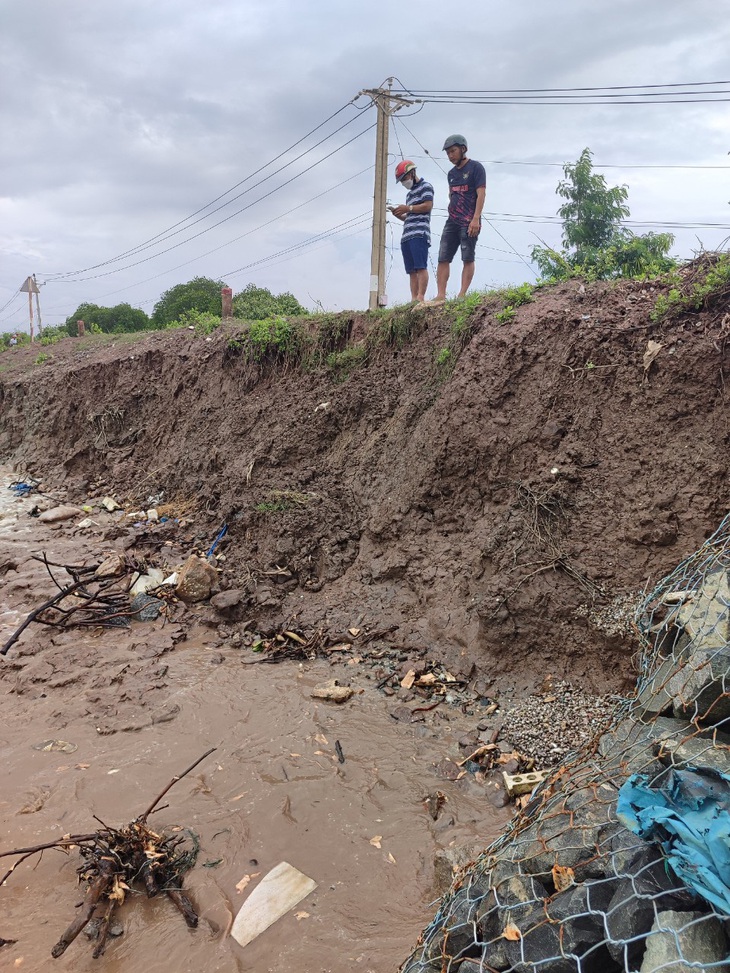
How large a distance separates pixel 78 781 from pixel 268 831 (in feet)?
4.47

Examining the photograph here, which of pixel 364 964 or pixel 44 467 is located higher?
pixel 44 467

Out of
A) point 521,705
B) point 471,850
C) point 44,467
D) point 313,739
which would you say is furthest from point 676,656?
point 44,467

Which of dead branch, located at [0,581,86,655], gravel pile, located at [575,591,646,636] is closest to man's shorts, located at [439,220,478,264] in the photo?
gravel pile, located at [575,591,646,636]

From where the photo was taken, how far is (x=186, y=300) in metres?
16.7

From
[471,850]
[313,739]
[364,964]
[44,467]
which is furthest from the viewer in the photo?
[44,467]

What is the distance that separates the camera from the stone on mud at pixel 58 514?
870 cm

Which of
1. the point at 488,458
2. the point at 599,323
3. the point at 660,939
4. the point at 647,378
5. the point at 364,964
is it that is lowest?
the point at 364,964

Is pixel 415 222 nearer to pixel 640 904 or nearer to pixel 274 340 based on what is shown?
pixel 274 340

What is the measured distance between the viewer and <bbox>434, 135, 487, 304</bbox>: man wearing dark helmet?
6324 millimetres

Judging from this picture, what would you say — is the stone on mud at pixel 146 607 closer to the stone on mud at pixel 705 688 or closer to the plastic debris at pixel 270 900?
the plastic debris at pixel 270 900

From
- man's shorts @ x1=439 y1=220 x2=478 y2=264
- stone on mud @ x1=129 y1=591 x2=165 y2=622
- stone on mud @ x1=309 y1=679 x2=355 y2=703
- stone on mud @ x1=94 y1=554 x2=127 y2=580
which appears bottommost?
stone on mud @ x1=309 y1=679 x2=355 y2=703

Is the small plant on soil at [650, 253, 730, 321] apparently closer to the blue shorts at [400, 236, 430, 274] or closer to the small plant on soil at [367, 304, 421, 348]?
the small plant on soil at [367, 304, 421, 348]

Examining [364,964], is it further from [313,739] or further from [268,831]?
[313,739]

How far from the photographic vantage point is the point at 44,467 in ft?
34.4
